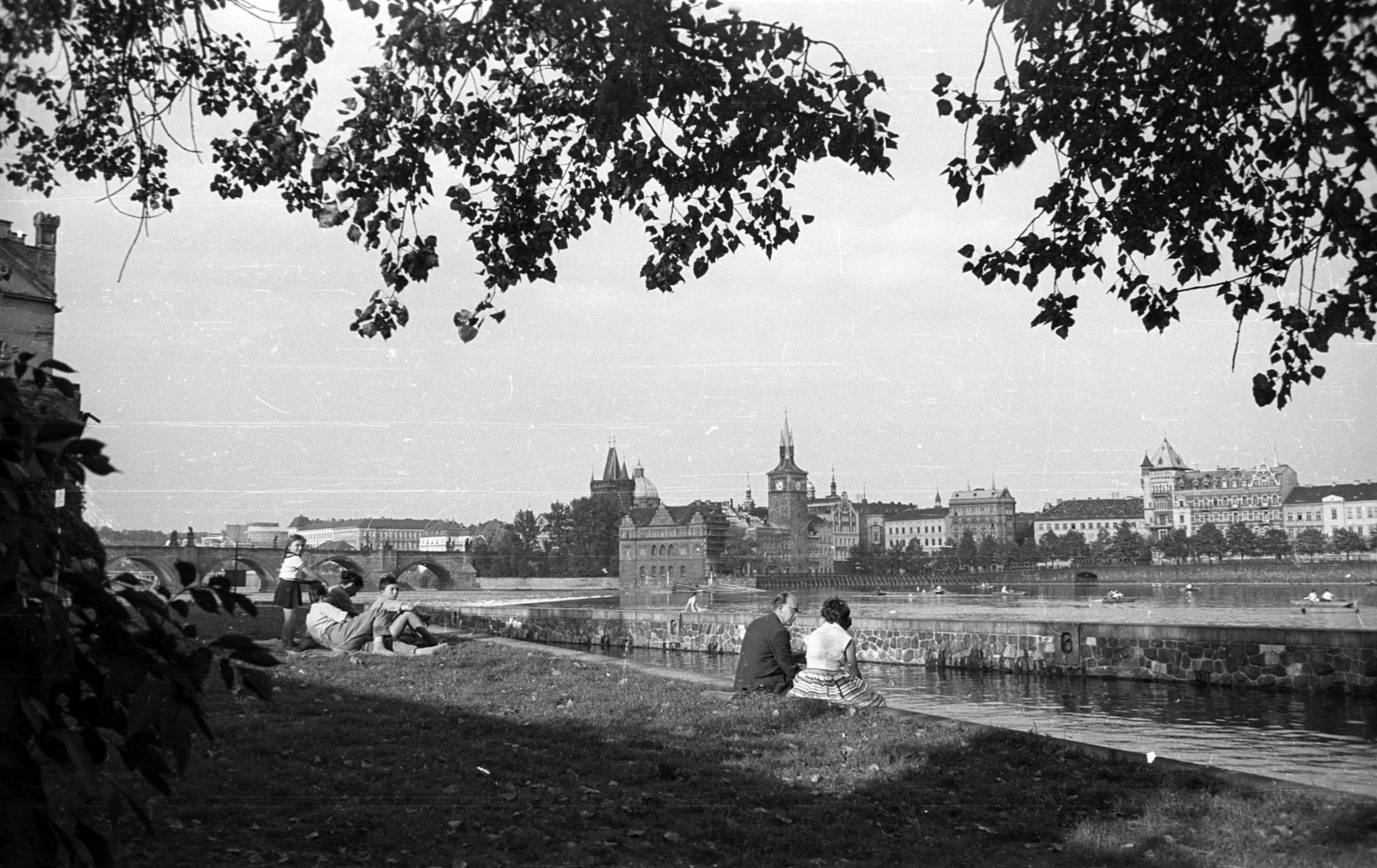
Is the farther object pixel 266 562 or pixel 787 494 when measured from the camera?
pixel 787 494

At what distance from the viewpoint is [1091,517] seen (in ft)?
373

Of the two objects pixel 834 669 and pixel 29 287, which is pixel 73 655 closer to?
pixel 29 287

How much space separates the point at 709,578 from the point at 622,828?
9232 centimetres

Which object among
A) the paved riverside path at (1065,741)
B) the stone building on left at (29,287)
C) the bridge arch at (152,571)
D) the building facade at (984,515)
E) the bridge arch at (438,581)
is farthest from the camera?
the building facade at (984,515)

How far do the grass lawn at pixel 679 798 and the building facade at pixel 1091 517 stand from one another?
102m

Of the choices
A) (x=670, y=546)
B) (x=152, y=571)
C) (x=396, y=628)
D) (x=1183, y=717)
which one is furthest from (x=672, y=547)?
(x=152, y=571)

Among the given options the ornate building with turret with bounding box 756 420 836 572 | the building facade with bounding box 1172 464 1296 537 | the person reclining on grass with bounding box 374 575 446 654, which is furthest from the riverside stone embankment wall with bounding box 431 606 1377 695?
the ornate building with turret with bounding box 756 420 836 572

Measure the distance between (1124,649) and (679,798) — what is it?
12685mm

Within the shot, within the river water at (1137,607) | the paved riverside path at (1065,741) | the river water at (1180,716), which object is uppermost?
the paved riverside path at (1065,741)

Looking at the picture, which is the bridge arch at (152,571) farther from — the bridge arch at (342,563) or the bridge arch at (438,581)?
the bridge arch at (438,581)

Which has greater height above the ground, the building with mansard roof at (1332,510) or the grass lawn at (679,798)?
the building with mansard roof at (1332,510)

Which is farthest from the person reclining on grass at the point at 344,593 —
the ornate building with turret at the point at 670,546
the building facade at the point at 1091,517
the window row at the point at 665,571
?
the building facade at the point at 1091,517

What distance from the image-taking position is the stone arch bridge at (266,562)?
386cm

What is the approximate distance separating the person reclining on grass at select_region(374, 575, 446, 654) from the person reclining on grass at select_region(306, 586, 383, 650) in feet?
0.33
